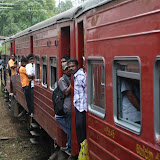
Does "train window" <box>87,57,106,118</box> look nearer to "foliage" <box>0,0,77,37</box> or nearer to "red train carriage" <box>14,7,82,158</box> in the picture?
"red train carriage" <box>14,7,82,158</box>

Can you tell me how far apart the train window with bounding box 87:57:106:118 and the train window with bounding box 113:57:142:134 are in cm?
37

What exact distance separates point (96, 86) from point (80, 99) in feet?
1.90

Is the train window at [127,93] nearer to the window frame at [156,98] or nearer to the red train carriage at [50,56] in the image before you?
the window frame at [156,98]

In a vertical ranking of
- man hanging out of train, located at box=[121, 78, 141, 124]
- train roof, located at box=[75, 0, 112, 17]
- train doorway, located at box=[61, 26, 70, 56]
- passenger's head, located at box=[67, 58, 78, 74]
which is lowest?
man hanging out of train, located at box=[121, 78, 141, 124]

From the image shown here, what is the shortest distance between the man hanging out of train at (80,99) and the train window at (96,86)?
1.16ft

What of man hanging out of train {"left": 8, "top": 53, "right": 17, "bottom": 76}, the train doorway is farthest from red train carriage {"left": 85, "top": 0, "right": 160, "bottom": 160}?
man hanging out of train {"left": 8, "top": 53, "right": 17, "bottom": 76}

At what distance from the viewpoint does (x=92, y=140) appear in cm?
417

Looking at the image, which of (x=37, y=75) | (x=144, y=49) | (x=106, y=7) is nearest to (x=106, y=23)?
(x=106, y=7)

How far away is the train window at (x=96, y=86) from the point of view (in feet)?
12.6

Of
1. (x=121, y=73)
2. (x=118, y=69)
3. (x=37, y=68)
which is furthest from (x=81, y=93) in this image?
(x=37, y=68)

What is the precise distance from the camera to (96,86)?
4102mm

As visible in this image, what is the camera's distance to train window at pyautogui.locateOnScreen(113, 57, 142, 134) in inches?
118

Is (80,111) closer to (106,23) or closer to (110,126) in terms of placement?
(110,126)

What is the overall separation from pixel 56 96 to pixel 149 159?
10.1 feet
